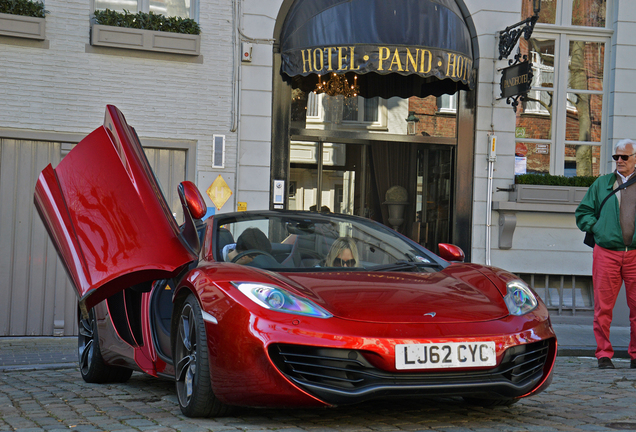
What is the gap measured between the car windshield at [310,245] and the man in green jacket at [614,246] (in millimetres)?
2463

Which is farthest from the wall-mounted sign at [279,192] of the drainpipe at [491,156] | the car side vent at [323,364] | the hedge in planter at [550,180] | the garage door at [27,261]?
the car side vent at [323,364]

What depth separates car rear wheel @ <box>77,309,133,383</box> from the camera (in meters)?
5.11

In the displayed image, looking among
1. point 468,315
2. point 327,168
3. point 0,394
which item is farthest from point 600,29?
point 0,394

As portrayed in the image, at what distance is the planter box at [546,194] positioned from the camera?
9.85 metres

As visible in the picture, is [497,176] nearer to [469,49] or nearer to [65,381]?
[469,49]

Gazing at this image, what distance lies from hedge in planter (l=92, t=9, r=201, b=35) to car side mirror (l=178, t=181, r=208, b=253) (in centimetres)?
538

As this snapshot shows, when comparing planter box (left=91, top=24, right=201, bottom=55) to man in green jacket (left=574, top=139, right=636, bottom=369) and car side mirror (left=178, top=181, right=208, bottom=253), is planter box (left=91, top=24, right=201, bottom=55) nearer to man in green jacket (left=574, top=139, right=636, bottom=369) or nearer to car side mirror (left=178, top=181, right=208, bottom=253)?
man in green jacket (left=574, top=139, right=636, bottom=369)

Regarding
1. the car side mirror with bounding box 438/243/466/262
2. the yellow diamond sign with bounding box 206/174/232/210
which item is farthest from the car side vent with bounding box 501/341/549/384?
the yellow diamond sign with bounding box 206/174/232/210

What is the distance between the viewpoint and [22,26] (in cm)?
854

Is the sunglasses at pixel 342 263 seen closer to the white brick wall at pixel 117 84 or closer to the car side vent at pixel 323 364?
the car side vent at pixel 323 364

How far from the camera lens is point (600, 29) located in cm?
1046

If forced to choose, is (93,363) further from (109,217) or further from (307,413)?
(307,413)

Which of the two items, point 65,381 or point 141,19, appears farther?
point 141,19

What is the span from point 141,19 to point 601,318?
6086 millimetres
